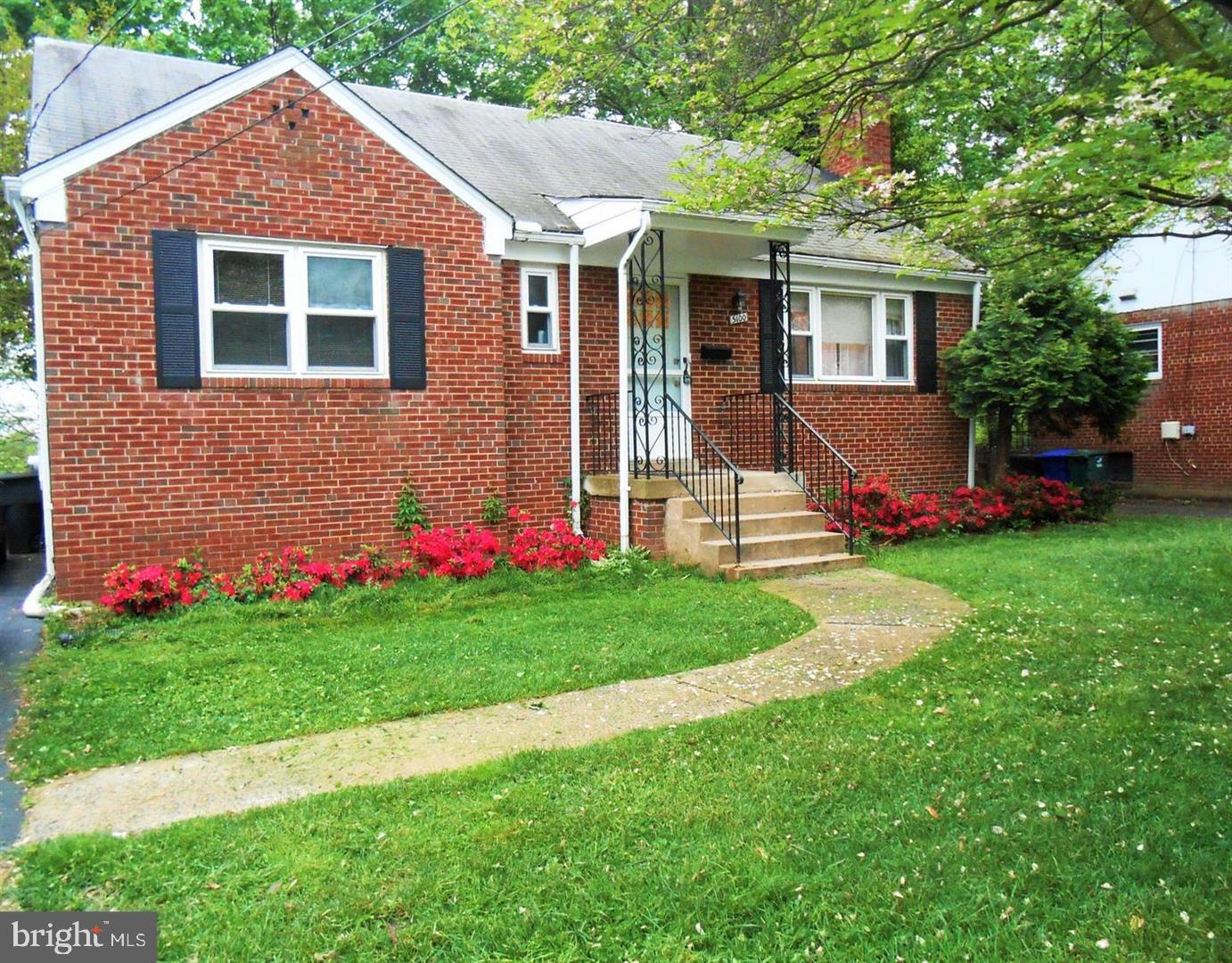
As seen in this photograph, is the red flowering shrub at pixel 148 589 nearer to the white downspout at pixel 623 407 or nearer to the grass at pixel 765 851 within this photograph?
the white downspout at pixel 623 407

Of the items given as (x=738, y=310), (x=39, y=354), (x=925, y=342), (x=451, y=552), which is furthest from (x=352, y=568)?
(x=925, y=342)

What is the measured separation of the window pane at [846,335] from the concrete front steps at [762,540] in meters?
3.29

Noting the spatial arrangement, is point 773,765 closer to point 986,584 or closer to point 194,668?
point 194,668

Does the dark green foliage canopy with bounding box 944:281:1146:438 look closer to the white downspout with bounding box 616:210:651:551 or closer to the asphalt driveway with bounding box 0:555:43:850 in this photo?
the white downspout with bounding box 616:210:651:551

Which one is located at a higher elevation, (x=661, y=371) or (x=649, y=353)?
(x=649, y=353)

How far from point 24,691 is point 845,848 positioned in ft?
17.1

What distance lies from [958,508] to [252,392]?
29.0 ft

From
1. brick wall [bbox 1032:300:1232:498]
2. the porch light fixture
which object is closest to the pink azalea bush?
the porch light fixture

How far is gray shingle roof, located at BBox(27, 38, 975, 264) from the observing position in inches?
362

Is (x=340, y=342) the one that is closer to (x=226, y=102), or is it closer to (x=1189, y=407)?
(x=226, y=102)

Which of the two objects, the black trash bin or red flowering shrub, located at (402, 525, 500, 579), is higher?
the black trash bin

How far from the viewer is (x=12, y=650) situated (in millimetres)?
6977

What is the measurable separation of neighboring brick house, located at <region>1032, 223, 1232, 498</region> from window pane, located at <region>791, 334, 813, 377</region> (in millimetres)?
8462

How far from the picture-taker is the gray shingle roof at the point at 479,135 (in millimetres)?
9195
